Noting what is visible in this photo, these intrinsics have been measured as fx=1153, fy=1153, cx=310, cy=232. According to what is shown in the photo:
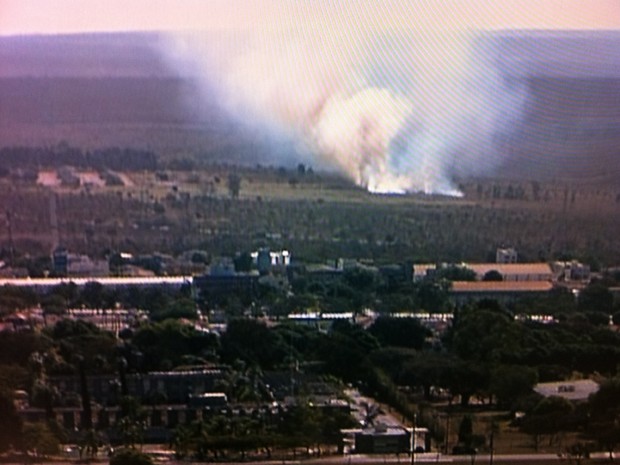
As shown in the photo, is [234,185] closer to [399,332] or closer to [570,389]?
[399,332]

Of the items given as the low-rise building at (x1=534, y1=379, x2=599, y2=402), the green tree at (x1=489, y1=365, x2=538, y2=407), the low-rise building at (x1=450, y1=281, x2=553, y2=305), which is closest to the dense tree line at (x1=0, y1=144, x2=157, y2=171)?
the low-rise building at (x1=450, y1=281, x2=553, y2=305)

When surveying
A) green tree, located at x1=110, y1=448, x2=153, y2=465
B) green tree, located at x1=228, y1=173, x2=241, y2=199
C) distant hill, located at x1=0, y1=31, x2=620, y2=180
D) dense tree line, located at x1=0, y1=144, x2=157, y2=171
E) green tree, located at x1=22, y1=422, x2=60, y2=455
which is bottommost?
green tree, located at x1=110, y1=448, x2=153, y2=465

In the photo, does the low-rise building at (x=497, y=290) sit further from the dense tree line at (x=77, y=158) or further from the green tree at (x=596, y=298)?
the dense tree line at (x=77, y=158)

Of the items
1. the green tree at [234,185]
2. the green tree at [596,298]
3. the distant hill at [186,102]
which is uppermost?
the distant hill at [186,102]

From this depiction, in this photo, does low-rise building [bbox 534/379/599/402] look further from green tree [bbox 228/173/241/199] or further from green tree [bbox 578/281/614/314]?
green tree [bbox 228/173/241/199]

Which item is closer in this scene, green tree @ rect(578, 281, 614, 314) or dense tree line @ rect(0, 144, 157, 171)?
dense tree line @ rect(0, 144, 157, 171)

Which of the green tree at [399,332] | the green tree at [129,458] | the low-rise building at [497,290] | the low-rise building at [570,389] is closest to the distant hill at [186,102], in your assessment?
the low-rise building at [497,290]

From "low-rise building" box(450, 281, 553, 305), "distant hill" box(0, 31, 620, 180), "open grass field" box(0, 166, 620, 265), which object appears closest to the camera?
"distant hill" box(0, 31, 620, 180)
